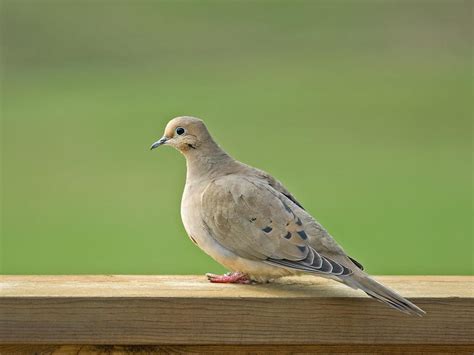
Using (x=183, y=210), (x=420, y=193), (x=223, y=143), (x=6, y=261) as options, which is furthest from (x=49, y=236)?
(x=183, y=210)

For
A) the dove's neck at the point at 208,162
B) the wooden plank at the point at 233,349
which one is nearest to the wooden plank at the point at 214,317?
the wooden plank at the point at 233,349

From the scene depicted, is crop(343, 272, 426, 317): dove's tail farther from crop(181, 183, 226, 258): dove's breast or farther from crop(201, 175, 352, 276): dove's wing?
Result: crop(181, 183, 226, 258): dove's breast

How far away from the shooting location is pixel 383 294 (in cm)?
347

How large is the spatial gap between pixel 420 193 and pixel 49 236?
6923mm

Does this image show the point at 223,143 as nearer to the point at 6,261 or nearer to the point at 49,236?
the point at 49,236

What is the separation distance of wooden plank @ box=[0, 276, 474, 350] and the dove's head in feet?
2.98

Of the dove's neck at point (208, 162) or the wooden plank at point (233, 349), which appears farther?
the dove's neck at point (208, 162)

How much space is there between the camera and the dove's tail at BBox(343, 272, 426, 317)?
3.41 m

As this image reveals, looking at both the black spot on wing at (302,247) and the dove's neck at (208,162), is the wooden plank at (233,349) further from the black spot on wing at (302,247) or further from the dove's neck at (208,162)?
the dove's neck at (208,162)

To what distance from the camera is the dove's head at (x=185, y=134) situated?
14.3 ft

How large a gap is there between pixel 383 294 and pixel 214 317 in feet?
1.71

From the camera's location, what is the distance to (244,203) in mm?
4062

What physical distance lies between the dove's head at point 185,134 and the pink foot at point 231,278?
613 millimetres

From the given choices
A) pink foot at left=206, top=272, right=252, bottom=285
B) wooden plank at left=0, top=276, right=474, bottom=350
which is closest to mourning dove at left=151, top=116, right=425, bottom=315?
pink foot at left=206, top=272, right=252, bottom=285
